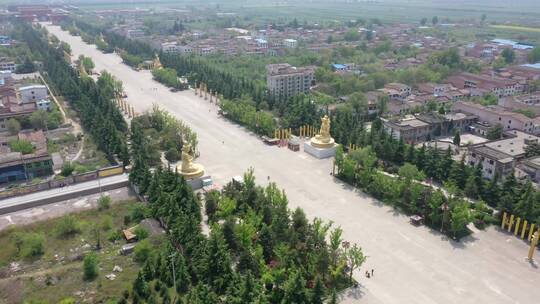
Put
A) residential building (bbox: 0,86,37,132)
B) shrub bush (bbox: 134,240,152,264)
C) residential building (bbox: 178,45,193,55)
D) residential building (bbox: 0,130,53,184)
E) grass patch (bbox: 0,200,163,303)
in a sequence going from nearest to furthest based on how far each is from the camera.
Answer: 1. grass patch (bbox: 0,200,163,303)
2. shrub bush (bbox: 134,240,152,264)
3. residential building (bbox: 0,130,53,184)
4. residential building (bbox: 0,86,37,132)
5. residential building (bbox: 178,45,193,55)

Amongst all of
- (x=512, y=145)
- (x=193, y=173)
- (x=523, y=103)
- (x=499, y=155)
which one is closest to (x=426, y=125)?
(x=512, y=145)

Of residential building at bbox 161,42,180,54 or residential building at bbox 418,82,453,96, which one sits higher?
residential building at bbox 161,42,180,54

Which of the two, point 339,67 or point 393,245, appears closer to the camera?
point 393,245

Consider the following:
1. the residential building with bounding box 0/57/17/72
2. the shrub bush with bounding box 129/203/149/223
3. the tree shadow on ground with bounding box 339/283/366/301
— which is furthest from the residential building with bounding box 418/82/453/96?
the residential building with bounding box 0/57/17/72

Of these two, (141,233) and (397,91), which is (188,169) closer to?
(141,233)

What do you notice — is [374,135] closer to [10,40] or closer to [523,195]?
[523,195]

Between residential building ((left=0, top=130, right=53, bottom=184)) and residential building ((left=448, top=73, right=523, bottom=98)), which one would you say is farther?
residential building ((left=448, top=73, right=523, bottom=98))

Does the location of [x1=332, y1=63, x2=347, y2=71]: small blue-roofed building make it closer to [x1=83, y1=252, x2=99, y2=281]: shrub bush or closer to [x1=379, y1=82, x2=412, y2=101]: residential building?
[x1=379, y1=82, x2=412, y2=101]: residential building
